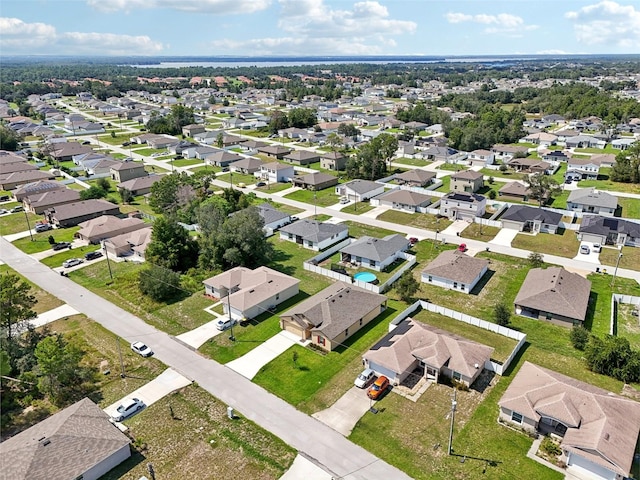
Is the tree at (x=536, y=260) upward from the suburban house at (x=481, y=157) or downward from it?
downward

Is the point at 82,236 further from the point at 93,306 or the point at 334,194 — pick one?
the point at 334,194

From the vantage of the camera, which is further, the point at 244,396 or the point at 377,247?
the point at 377,247

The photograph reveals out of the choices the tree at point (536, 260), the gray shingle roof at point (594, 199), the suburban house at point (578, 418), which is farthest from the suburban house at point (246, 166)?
the suburban house at point (578, 418)

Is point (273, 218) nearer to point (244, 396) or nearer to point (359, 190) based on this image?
point (359, 190)

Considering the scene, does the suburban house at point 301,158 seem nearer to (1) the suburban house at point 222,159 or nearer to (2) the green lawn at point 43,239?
(1) the suburban house at point 222,159

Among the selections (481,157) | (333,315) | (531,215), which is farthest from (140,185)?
(481,157)

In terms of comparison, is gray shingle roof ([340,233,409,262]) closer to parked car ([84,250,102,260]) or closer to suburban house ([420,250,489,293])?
suburban house ([420,250,489,293])

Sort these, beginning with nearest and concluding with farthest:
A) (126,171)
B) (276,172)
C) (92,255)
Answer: (92,255), (276,172), (126,171)
